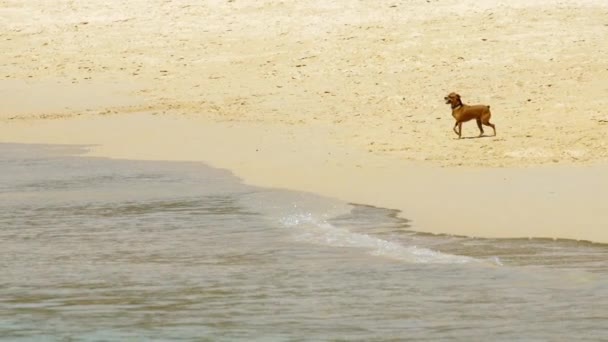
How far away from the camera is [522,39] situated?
19.8 metres

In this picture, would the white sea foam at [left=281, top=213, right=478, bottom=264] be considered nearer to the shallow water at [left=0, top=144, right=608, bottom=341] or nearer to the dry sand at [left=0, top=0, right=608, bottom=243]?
the shallow water at [left=0, top=144, right=608, bottom=341]

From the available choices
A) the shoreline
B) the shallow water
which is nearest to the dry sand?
the shoreline

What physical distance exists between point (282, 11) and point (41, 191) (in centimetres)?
1104

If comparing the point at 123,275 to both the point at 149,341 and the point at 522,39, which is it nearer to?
the point at 149,341

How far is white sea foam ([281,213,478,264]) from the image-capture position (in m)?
8.27

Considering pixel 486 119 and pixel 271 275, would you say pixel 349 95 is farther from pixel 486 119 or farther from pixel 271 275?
pixel 271 275

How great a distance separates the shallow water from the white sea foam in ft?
0.05

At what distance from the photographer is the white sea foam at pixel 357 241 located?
8.27 meters

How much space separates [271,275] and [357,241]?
1256mm

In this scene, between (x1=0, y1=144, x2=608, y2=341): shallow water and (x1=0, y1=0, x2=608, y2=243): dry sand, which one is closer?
(x1=0, y1=144, x2=608, y2=341): shallow water

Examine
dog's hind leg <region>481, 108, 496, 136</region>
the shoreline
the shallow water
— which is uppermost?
dog's hind leg <region>481, 108, 496, 136</region>

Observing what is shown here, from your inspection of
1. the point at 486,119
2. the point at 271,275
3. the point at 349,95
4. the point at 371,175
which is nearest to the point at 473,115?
the point at 486,119

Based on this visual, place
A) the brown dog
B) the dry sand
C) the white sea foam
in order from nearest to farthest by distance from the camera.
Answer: the white sea foam, the dry sand, the brown dog

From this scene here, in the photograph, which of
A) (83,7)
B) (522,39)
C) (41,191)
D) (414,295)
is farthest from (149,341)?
(83,7)
